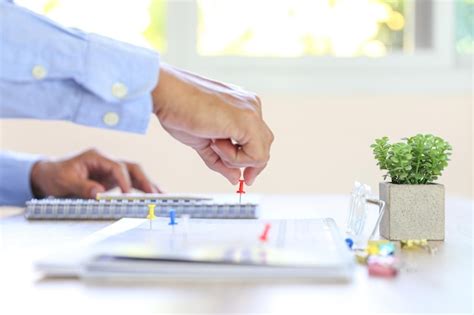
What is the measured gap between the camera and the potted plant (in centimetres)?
A: 89

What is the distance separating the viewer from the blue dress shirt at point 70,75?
94 cm

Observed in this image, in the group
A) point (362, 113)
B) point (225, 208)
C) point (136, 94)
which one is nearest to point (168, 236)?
point (136, 94)

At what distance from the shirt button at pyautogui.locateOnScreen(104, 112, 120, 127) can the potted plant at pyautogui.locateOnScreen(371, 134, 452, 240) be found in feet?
1.12

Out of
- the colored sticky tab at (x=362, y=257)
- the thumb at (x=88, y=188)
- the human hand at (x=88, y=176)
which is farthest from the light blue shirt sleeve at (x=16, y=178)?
the colored sticky tab at (x=362, y=257)

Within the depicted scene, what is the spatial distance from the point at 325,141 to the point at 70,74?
1698mm

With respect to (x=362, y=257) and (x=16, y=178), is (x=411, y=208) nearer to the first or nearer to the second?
(x=362, y=257)

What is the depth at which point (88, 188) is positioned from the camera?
5.19 feet

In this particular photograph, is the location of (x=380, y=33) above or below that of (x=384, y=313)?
above

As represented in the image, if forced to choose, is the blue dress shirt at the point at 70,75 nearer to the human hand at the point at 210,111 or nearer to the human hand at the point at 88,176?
the human hand at the point at 210,111

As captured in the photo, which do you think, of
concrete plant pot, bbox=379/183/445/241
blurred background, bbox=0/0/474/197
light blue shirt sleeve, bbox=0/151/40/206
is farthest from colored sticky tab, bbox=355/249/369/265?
blurred background, bbox=0/0/474/197

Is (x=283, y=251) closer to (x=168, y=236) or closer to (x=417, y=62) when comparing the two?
(x=168, y=236)

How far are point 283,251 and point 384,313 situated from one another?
17 centimetres

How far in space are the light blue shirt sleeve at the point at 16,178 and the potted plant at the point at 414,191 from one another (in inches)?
44.1

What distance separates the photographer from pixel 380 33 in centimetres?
271
